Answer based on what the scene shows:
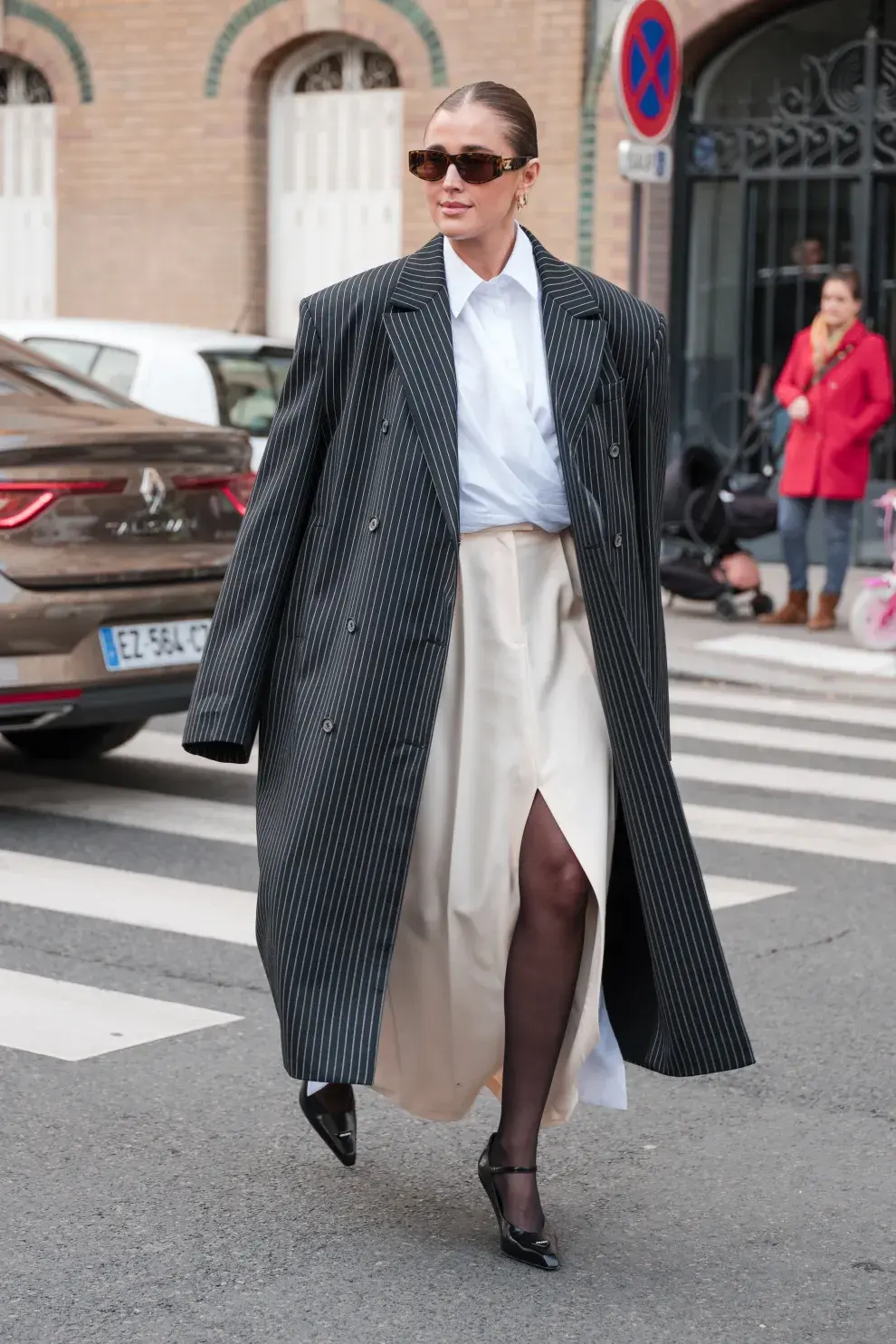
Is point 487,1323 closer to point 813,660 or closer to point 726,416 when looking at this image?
point 813,660

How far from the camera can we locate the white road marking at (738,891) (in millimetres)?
6570

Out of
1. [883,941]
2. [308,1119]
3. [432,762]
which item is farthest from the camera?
[883,941]

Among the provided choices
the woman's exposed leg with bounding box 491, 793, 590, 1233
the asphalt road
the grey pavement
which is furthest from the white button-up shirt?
the grey pavement

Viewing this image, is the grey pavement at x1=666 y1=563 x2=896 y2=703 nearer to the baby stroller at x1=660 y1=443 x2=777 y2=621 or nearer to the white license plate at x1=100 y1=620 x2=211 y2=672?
the baby stroller at x1=660 y1=443 x2=777 y2=621

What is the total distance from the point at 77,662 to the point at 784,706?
181 inches

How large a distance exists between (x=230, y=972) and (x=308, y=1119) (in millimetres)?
1511

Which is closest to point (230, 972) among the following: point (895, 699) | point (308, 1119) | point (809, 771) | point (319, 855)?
point (308, 1119)

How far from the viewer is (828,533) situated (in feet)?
42.8

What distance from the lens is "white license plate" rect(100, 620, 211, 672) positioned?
731cm

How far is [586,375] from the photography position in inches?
148

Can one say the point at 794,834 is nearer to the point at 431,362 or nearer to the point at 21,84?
the point at 431,362

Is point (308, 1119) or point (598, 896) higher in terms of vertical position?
point (598, 896)

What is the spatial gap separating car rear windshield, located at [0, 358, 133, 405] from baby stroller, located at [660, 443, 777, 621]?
5281mm

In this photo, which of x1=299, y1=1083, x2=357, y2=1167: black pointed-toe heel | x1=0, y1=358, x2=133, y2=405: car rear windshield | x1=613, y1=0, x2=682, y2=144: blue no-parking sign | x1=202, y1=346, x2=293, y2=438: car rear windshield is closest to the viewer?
x1=299, y1=1083, x2=357, y2=1167: black pointed-toe heel
